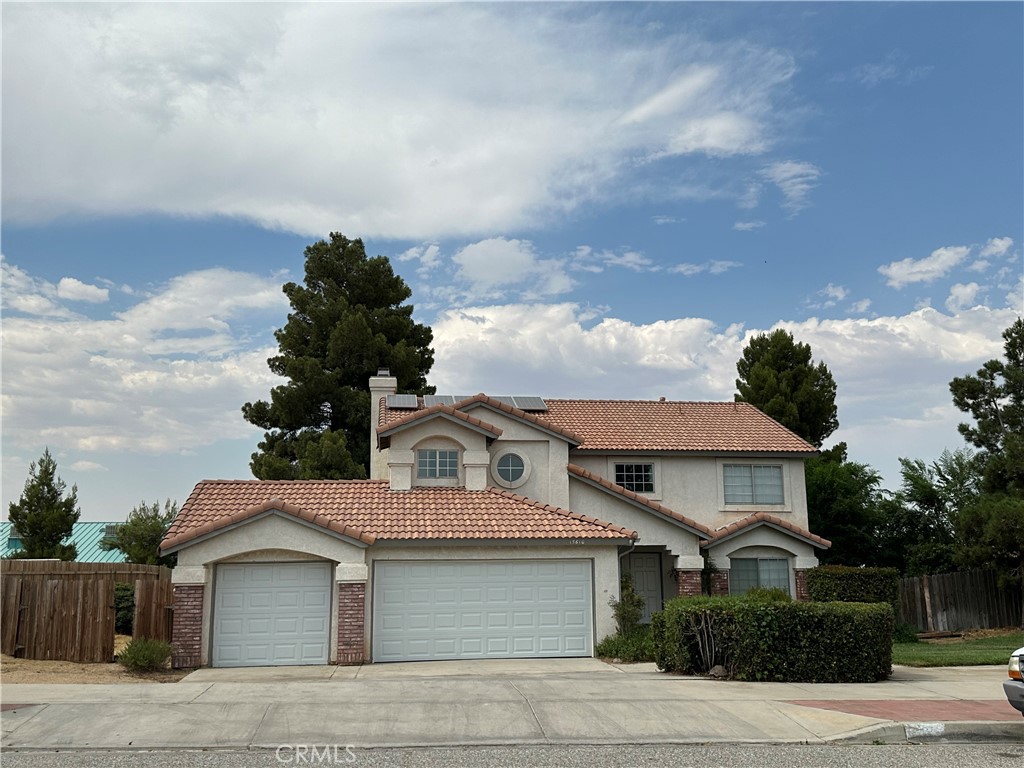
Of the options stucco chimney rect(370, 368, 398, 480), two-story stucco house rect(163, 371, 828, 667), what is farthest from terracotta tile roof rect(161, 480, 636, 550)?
stucco chimney rect(370, 368, 398, 480)

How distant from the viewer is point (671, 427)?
27875 mm

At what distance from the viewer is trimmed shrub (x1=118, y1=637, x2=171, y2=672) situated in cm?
1703

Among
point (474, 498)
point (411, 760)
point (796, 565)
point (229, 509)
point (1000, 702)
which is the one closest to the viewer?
point (411, 760)

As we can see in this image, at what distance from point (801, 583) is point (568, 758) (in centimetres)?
1675

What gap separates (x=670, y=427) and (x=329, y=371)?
16.5 m

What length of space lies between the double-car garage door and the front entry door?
17.9 ft

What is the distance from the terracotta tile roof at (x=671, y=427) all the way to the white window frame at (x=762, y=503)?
49cm

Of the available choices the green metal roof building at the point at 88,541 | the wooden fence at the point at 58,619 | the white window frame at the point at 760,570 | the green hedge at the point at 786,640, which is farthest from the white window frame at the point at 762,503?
the green metal roof building at the point at 88,541

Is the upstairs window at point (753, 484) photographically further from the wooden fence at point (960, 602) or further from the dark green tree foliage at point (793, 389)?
the dark green tree foliage at point (793, 389)

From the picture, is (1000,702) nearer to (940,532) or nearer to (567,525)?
(567,525)

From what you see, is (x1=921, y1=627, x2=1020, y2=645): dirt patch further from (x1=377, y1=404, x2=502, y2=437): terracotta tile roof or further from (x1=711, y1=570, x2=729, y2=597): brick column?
(x1=377, y1=404, x2=502, y2=437): terracotta tile roof

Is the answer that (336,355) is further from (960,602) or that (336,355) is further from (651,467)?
(960,602)

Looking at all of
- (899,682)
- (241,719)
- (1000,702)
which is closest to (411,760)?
(241,719)

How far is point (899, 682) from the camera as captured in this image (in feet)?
53.1
